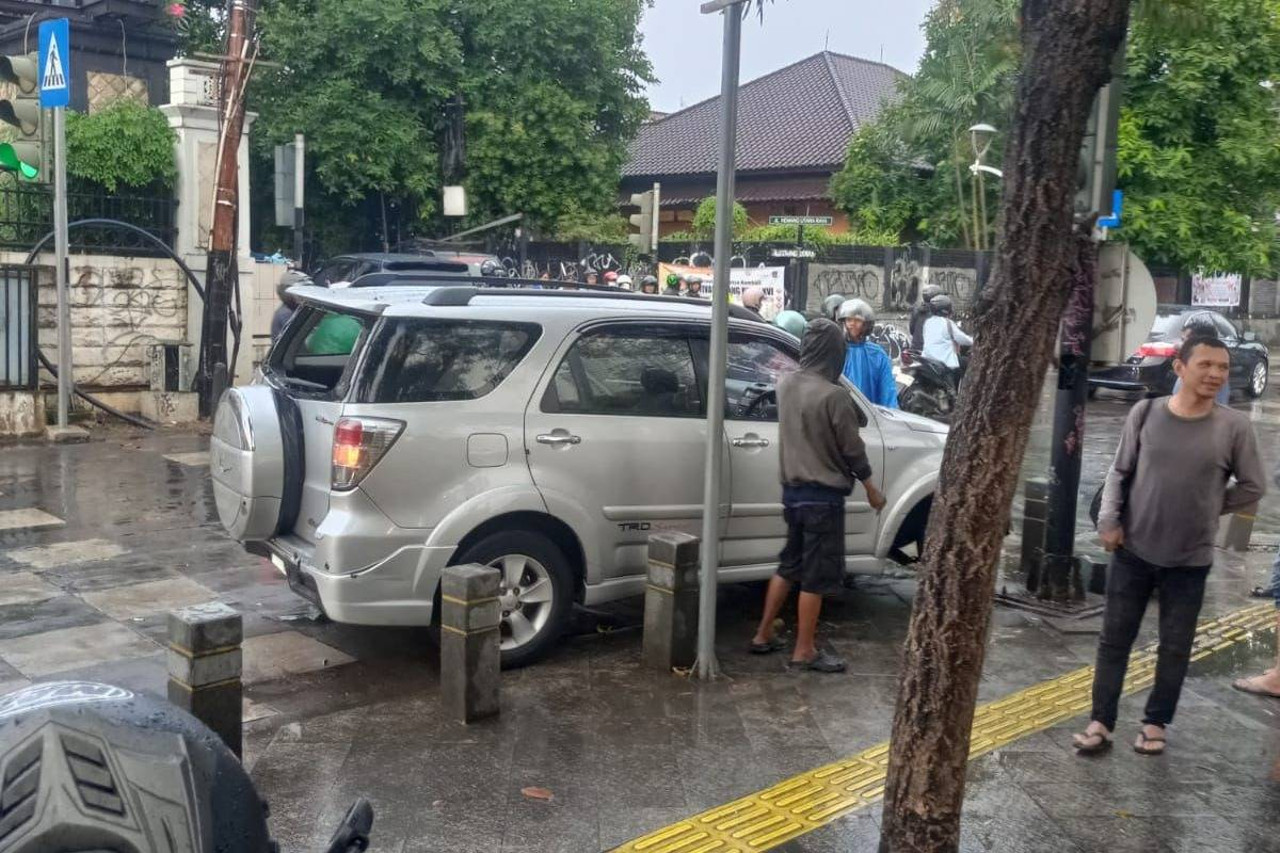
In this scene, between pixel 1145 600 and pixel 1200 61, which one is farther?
pixel 1200 61

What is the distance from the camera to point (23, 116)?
38.9 feet

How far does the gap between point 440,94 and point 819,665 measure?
18164 mm

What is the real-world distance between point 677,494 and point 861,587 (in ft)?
6.65

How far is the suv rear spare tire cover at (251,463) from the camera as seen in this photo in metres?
6.27

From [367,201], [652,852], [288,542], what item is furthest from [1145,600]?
[367,201]

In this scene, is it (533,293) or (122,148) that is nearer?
(533,293)

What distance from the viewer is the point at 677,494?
6969 mm

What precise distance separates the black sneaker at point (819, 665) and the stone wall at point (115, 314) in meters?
10.4

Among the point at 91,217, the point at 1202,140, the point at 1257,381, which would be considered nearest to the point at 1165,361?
the point at 1257,381

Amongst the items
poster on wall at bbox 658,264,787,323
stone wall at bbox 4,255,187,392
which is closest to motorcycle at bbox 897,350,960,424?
stone wall at bbox 4,255,187,392

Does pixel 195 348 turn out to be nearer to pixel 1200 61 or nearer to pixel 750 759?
pixel 750 759

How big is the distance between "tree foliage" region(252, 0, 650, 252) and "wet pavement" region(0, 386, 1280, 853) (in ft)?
48.8

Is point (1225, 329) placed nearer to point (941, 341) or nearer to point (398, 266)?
point (941, 341)

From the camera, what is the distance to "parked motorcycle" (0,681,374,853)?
238 cm
